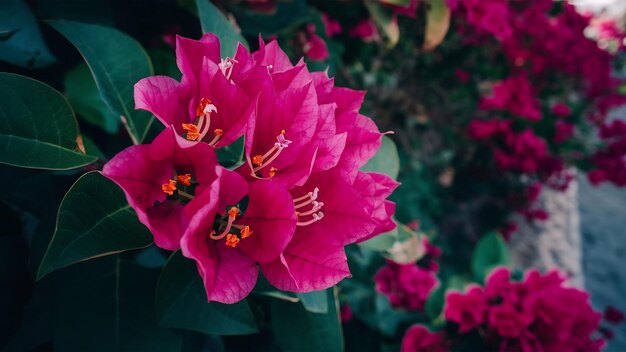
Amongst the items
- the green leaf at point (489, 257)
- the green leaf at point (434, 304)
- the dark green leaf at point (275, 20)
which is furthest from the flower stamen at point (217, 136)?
the green leaf at point (489, 257)

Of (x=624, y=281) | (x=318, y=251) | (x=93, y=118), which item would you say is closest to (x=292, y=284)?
(x=318, y=251)

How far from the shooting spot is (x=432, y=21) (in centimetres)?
152

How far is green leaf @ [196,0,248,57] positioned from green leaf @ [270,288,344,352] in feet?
1.43

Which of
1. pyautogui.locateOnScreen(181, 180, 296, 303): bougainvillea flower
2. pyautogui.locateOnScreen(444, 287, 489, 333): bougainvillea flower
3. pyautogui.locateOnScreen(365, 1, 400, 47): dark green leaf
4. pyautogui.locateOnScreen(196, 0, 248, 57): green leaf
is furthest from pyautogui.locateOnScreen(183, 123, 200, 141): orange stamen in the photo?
pyautogui.locateOnScreen(365, 1, 400, 47): dark green leaf

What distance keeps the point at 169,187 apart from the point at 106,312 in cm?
25

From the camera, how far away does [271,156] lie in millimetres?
622

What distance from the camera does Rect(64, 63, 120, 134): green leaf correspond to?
933 millimetres

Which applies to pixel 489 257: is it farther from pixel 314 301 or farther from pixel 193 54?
pixel 193 54

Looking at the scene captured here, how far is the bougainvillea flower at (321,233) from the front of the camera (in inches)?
21.8

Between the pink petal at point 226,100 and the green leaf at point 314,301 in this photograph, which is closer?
the pink petal at point 226,100

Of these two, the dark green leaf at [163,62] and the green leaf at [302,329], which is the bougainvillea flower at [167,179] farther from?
the dark green leaf at [163,62]

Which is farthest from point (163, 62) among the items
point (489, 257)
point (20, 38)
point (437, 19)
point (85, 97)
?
point (489, 257)

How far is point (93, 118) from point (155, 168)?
461mm

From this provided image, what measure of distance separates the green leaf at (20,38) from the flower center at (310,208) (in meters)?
0.53
